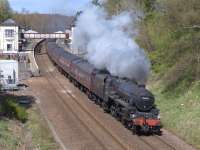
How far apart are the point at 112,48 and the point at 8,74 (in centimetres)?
1702

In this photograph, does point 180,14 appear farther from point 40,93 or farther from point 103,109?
point 40,93

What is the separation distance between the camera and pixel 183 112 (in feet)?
92.4

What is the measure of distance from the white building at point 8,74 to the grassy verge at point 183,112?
14.4 meters

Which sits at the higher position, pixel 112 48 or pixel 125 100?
pixel 112 48

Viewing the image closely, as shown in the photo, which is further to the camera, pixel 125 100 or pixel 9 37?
pixel 9 37

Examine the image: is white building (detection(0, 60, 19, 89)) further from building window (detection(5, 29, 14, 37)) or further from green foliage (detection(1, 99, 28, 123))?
building window (detection(5, 29, 14, 37))

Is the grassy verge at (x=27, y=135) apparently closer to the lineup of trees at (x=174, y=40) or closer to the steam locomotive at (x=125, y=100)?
the steam locomotive at (x=125, y=100)

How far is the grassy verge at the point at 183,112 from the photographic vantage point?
24.8 m

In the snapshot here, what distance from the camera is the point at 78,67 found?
4106 cm

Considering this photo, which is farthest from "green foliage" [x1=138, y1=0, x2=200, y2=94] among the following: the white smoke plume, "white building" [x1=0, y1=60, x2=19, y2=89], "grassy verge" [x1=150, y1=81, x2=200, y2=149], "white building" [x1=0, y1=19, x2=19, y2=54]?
"white building" [x1=0, y1=19, x2=19, y2=54]

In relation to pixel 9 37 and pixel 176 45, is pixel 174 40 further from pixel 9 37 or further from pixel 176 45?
pixel 9 37

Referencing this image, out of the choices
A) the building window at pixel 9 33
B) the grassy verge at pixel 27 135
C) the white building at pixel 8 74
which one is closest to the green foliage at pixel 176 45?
the grassy verge at pixel 27 135

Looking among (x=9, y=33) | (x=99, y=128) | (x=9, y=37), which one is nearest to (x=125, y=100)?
(x=99, y=128)

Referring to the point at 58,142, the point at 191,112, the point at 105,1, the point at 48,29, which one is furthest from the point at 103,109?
the point at 48,29
